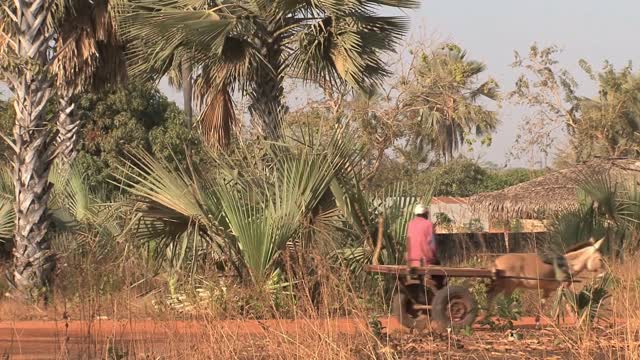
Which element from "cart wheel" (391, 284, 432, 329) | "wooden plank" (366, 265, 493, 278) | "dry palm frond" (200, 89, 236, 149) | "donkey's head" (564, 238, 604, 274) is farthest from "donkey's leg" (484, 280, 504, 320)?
"dry palm frond" (200, 89, 236, 149)

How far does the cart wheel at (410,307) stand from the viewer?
32.1 ft

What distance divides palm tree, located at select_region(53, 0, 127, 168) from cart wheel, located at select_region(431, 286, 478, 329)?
9.15 m

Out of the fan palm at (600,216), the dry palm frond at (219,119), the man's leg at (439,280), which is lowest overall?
the man's leg at (439,280)

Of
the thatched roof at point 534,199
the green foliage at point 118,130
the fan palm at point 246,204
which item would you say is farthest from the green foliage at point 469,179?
the fan palm at point 246,204

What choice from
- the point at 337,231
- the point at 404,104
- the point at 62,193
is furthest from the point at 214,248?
the point at 404,104

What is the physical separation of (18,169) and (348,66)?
5073mm

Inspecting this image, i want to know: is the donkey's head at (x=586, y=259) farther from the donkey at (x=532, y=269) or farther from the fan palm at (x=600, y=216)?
the fan palm at (x=600, y=216)

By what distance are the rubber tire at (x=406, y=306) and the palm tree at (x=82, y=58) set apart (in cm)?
874

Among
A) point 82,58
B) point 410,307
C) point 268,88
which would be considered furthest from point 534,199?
point 410,307

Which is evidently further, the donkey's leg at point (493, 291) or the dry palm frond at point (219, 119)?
the dry palm frond at point (219, 119)

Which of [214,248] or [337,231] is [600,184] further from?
[214,248]

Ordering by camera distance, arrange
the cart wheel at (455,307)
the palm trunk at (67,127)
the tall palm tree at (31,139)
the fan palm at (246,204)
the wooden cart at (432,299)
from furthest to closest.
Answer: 1. the palm trunk at (67,127)
2. the tall palm tree at (31,139)
3. the fan palm at (246,204)
4. the cart wheel at (455,307)
5. the wooden cart at (432,299)

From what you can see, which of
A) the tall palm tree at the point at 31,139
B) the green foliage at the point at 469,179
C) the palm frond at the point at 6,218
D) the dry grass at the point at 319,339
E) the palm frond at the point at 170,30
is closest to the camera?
the dry grass at the point at 319,339

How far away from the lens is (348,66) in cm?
1563
